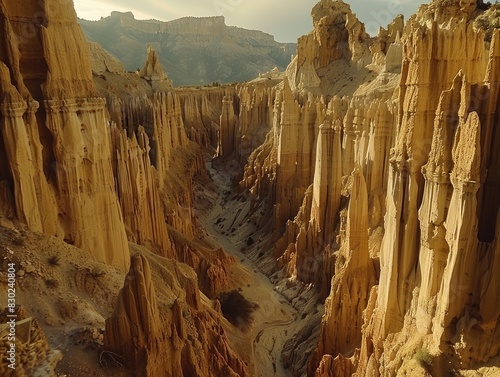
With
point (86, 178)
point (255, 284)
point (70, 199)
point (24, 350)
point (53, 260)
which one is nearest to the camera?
point (24, 350)

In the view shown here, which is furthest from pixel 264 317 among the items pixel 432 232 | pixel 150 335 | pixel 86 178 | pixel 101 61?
pixel 101 61

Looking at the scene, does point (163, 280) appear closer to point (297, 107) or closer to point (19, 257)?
point (19, 257)

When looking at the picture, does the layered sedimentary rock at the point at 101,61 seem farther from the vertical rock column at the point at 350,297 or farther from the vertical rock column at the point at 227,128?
the vertical rock column at the point at 350,297

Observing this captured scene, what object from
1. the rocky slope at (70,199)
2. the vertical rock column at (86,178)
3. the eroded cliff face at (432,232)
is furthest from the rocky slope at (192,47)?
the eroded cliff face at (432,232)

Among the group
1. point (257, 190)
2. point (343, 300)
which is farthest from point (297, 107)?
point (343, 300)

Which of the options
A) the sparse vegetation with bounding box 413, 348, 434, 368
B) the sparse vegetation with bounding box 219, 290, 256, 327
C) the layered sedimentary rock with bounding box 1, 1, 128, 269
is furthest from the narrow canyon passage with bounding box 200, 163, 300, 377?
the sparse vegetation with bounding box 413, 348, 434, 368

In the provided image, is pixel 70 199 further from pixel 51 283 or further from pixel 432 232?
pixel 432 232
